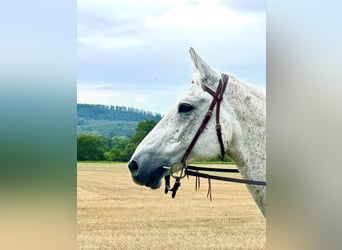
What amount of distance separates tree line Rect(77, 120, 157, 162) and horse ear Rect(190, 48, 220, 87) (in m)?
1.52

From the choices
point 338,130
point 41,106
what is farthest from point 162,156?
point 338,130

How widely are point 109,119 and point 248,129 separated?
1.83 m

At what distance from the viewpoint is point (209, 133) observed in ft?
6.81

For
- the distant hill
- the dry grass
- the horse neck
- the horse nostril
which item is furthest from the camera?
the dry grass

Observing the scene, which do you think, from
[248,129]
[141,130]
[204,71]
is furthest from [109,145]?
[248,129]

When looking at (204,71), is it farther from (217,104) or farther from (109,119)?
(109,119)

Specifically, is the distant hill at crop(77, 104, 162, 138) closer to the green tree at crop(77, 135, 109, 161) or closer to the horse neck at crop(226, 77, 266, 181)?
the green tree at crop(77, 135, 109, 161)

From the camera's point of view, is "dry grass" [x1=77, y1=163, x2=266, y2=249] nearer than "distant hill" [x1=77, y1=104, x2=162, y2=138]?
No

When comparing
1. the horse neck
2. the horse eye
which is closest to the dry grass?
the horse eye

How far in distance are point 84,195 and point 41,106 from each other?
119 inches

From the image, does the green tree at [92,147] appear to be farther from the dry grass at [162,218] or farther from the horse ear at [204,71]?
the horse ear at [204,71]

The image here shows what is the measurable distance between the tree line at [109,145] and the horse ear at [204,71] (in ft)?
4.97

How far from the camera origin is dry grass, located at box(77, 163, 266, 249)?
414 cm

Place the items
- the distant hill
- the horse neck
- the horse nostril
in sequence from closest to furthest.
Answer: the horse neck, the horse nostril, the distant hill
